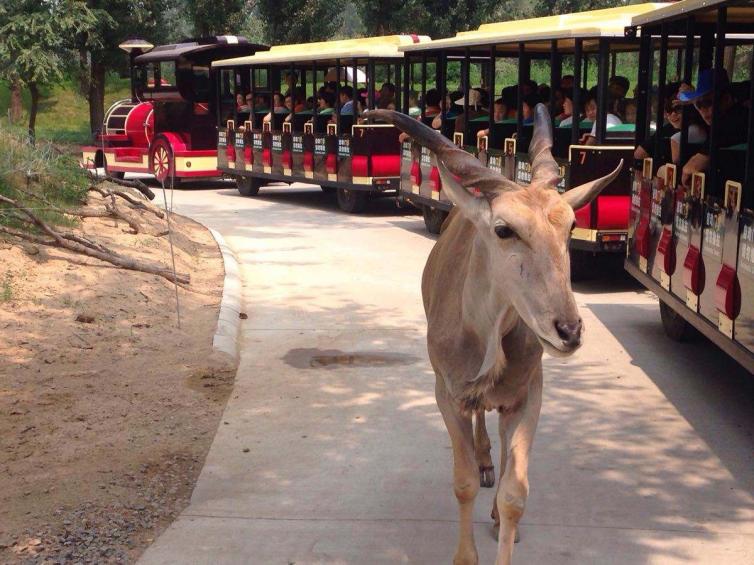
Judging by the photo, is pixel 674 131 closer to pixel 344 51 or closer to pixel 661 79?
pixel 661 79

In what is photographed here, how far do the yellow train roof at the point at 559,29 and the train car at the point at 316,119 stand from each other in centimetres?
288

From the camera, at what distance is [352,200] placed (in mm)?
17531

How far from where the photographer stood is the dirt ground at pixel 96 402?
15.9ft

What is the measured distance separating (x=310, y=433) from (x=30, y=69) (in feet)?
86.1

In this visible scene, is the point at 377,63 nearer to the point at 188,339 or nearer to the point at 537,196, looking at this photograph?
the point at 188,339

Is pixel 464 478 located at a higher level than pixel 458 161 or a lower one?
lower

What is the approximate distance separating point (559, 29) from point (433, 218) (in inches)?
174

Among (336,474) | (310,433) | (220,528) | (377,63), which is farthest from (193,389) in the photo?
(377,63)

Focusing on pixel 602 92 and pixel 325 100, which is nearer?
pixel 602 92

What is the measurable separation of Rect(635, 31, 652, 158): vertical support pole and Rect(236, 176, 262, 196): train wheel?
1252cm

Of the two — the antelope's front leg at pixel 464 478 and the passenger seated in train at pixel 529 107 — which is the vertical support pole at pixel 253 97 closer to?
the passenger seated in train at pixel 529 107

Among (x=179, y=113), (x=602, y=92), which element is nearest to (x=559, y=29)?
(x=602, y=92)

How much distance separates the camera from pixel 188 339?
322 inches

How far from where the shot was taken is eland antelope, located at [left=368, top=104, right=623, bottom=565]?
11.5ft
